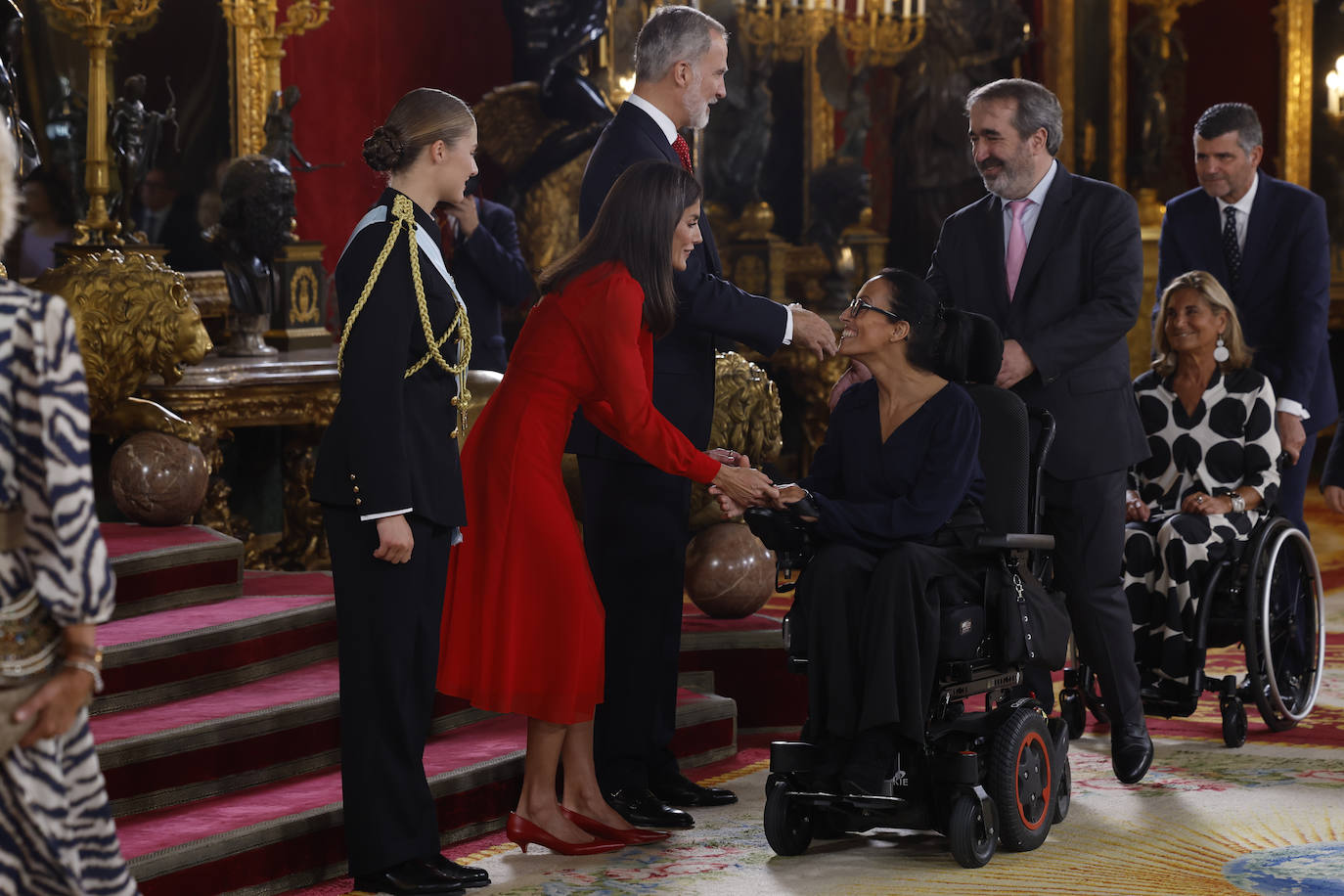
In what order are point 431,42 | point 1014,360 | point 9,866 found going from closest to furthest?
point 9,866, point 1014,360, point 431,42

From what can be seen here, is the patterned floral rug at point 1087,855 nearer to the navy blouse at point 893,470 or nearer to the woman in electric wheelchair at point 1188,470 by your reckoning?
the woman in electric wheelchair at point 1188,470

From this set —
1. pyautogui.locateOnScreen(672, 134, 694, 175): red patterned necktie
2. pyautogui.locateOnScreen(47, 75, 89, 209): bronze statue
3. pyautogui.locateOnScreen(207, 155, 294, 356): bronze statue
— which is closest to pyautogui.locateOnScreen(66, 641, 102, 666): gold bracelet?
pyautogui.locateOnScreen(672, 134, 694, 175): red patterned necktie

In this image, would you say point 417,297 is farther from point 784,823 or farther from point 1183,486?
point 1183,486

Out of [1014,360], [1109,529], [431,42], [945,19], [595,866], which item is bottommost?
[595,866]

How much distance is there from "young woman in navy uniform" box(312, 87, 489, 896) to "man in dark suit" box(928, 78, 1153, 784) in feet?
5.09

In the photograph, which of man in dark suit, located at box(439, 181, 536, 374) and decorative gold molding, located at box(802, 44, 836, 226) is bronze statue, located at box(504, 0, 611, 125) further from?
man in dark suit, located at box(439, 181, 536, 374)

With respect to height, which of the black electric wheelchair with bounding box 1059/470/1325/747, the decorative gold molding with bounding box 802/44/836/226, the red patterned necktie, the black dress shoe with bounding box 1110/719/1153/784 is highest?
the decorative gold molding with bounding box 802/44/836/226

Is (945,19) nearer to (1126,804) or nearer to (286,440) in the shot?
(286,440)

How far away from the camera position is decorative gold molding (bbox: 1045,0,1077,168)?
44.5 feet

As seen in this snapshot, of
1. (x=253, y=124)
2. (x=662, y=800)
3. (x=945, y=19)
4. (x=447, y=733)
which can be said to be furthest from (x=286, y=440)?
(x=945, y=19)

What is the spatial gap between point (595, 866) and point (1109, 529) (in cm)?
164

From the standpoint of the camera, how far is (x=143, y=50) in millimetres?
7879

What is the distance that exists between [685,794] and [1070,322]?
1.52 metres

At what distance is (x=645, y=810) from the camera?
166 inches
